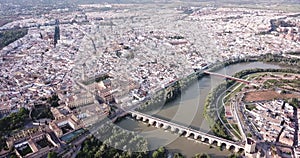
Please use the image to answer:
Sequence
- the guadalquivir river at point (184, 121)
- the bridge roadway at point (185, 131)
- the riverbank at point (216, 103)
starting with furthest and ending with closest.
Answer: the riverbank at point (216, 103)
the guadalquivir river at point (184, 121)
the bridge roadway at point (185, 131)

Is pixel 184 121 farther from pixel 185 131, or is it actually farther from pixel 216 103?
pixel 216 103

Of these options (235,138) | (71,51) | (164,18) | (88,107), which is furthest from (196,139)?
(164,18)

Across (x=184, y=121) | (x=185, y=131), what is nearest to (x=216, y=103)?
(x=184, y=121)

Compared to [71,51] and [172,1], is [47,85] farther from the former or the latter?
[172,1]

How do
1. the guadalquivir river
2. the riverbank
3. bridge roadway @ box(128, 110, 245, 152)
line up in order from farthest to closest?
the riverbank → the guadalquivir river → bridge roadway @ box(128, 110, 245, 152)

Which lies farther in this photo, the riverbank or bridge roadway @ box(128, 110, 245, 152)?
the riverbank
